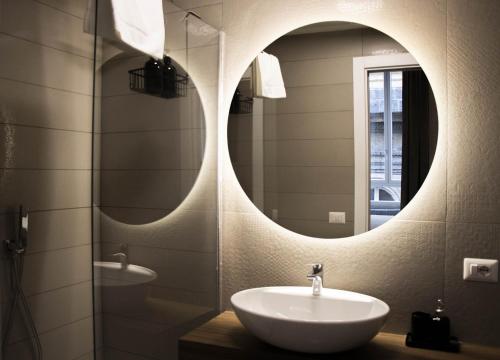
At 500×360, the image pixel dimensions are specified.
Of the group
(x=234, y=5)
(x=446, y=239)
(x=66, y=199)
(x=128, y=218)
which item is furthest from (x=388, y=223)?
(x=66, y=199)

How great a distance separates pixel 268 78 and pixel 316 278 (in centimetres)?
85

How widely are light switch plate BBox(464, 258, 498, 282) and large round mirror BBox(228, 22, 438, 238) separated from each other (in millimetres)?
319

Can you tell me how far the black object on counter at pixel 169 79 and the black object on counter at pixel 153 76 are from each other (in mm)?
22

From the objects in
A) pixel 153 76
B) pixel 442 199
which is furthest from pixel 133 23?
pixel 442 199

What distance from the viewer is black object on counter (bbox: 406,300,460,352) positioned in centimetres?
166

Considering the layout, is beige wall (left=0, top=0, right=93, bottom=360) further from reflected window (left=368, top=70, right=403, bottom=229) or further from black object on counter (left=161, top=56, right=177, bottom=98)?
reflected window (left=368, top=70, right=403, bottom=229)

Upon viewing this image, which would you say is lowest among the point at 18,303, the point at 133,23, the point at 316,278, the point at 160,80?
the point at 18,303

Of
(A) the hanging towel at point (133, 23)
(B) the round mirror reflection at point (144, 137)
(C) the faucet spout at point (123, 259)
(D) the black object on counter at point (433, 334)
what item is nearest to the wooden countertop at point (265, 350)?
(D) the black object on counter at point (433, 334)

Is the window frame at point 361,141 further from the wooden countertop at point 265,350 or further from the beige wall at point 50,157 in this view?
the beige wall at point 50,157

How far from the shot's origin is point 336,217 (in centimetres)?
195

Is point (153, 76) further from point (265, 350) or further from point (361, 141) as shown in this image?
point (265, 350)

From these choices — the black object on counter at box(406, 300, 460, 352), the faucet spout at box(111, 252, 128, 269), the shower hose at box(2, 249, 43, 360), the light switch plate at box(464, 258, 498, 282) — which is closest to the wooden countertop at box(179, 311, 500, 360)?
the black object on counter at box(406, 300, 460, 352)

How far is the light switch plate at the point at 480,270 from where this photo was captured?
1724mm

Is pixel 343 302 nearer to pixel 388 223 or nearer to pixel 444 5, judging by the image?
pixel 388 223
